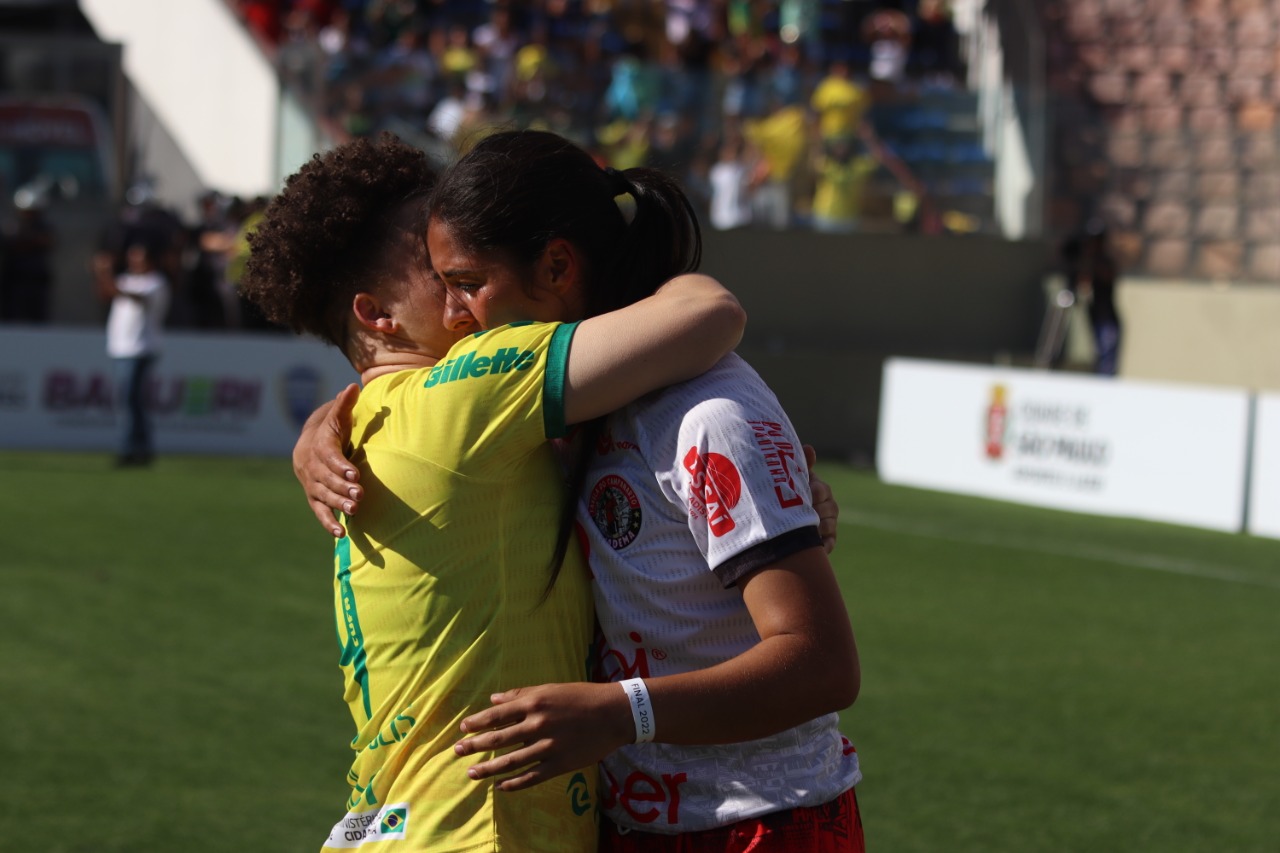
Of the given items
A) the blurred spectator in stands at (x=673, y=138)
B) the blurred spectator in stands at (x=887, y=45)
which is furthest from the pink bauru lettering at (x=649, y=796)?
the blurred spectator in stands at (x=887, y=45)

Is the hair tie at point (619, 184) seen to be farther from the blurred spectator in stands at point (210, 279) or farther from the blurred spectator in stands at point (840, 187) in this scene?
the blurred spectator in stands at point (840, 187)

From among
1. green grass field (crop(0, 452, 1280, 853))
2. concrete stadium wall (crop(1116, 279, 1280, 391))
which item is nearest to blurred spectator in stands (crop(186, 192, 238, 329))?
green grass field (crop(0, 452, 1280, 853))

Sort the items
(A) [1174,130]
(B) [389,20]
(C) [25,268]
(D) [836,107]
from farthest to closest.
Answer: (A) [1174,130] < (B) [389,20] < (D) [836,107] < (C) [25,268]

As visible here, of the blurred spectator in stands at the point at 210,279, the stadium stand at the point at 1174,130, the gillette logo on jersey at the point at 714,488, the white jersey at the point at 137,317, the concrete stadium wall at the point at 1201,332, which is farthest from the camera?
the stadium stand at the point at 1174,130

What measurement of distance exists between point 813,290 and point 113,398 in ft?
27.1

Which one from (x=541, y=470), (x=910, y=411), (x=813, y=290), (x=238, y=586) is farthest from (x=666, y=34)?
(x=541, y=470)

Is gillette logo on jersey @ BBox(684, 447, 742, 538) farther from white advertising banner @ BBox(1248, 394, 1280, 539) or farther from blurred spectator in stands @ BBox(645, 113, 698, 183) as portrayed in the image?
blurred spectator in stands @ BBox(645, 113, 698, 183)

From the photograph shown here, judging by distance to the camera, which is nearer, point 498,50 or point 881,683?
point 881,683

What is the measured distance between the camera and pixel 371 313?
224 centimetres

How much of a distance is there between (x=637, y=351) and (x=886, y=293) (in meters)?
18.3

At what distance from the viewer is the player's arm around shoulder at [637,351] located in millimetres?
1966

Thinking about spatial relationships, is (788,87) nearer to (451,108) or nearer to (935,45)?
(451,108)

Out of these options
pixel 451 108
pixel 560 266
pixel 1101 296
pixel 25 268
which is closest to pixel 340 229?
pixel 560 266

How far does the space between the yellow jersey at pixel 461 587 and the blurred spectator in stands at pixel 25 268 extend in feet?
52.6
